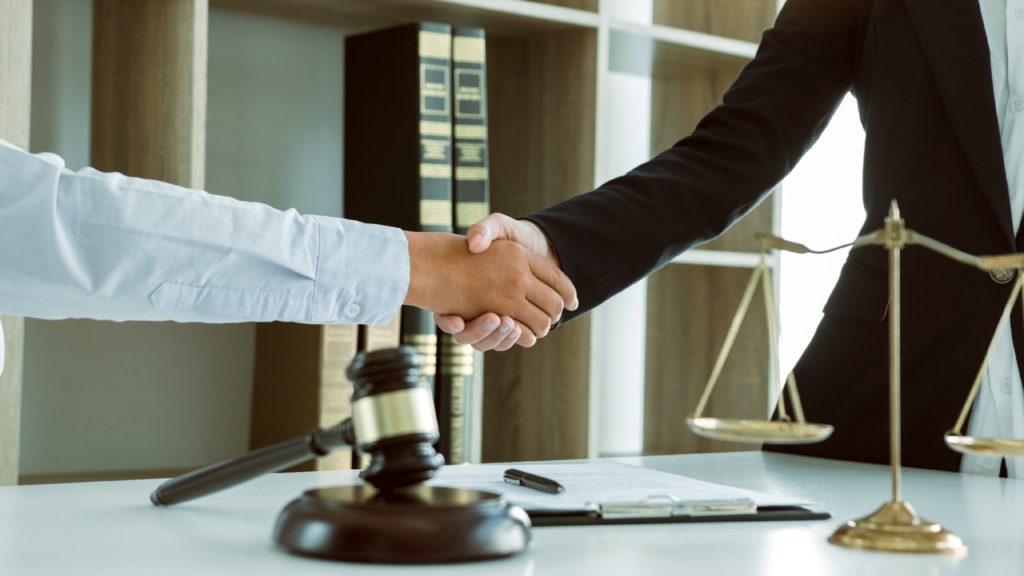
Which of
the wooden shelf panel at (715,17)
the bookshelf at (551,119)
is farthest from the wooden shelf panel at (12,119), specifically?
the wooden shelf panel at (715,17)

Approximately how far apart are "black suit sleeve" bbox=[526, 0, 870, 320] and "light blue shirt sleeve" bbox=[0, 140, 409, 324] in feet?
0.86

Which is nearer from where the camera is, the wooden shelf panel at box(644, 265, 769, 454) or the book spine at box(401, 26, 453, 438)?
the book spine at box(401, 26, 453, 438)

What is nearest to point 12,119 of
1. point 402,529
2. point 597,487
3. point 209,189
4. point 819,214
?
point 209,189

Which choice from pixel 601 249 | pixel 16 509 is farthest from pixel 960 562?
pixel 601 249

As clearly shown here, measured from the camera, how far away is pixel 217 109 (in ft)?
7.27

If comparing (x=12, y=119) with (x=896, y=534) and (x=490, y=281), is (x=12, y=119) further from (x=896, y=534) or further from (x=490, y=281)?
(x=896, y=534)

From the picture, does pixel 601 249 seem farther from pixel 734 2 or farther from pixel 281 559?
pixel 734 2

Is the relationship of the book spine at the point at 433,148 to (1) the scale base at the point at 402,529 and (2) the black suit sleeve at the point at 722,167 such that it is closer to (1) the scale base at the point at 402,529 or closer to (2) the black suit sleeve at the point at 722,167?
(2) the black suit sleeve at the point at 722,167

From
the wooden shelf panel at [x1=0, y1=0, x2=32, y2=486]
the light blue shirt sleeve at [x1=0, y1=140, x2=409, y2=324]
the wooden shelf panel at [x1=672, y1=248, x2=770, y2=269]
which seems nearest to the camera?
the light blue shirt sleeve at [x1=0, y1=140, x2=409, y2=324]

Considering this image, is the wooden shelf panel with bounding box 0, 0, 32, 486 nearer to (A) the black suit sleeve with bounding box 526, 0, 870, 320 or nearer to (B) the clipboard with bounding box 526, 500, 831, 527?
(A) the black suit sleeve with bounding box 526, 0, 870, 320

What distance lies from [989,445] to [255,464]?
1.63 feet

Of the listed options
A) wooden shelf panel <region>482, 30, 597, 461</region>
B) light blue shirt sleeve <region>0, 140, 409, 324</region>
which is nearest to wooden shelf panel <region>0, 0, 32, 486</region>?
light blue shirt sleeve <region>0, 140, 409, 324</region>

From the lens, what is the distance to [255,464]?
802 mm

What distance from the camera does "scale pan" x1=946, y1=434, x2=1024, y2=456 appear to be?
2.41ft
